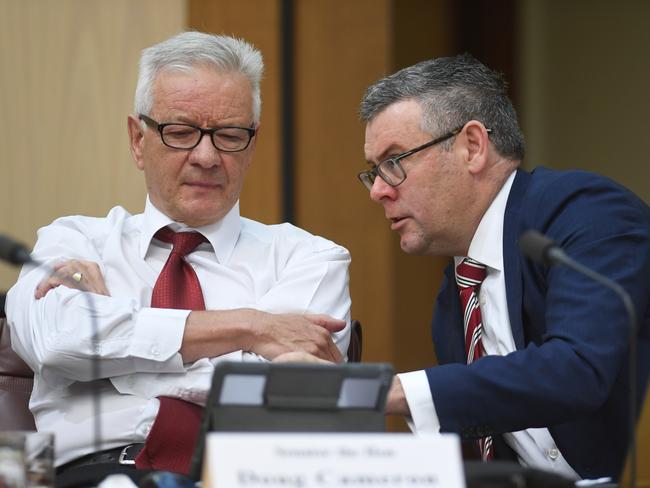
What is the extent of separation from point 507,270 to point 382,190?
14.4 inches

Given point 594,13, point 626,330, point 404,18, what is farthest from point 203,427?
point 594,13

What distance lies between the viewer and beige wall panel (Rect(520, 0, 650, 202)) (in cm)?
626

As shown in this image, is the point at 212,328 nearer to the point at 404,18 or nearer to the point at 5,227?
the point at 5,227

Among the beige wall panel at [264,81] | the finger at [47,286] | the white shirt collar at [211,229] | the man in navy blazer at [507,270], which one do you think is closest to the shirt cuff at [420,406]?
the man in navy blazer at [507,270]

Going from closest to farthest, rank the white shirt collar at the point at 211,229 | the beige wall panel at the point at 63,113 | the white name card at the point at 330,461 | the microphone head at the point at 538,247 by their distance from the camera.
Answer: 1. the white name card at the point at 330,461
2. the microphone head at the point at 538,247
3. the white shirt collar at the point at 211,229
4. the beige wall panel at the point at 63,113

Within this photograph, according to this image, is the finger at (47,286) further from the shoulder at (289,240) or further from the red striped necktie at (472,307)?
the red striped necktie at (472,307)

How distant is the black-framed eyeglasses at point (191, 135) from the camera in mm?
2799

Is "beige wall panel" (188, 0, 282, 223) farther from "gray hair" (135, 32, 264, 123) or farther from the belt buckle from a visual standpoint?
the belt buckle

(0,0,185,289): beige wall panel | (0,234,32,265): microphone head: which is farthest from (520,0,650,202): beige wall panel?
(0,234,32,265): microphone head

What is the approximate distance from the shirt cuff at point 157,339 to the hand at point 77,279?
191mm

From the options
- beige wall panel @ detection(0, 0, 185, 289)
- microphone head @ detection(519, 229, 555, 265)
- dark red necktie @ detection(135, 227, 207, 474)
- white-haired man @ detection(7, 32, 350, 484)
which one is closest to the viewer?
microphone head @ detection(519, 229, 555, 265)

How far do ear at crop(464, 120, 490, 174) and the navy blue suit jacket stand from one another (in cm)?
10

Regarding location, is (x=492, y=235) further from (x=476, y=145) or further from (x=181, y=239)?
(x=181, y=239)

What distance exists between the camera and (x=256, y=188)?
5.04m
